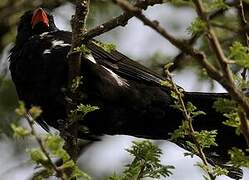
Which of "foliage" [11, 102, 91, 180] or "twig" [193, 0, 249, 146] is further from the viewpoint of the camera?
"foliage" [11, 102, 91, 180]

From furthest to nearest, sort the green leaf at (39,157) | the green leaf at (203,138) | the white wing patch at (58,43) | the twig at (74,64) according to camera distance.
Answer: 1. the white wing patch at (58,43)
2. the twig at (74,64)
3. the green leaf at (203,138)
4. the green leaf at (39,157)

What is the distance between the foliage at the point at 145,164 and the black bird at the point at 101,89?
99cm

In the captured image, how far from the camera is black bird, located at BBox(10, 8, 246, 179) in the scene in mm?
4133

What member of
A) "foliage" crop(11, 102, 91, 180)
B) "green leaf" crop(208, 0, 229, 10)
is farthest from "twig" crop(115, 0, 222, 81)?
"foliage" crop(11, 102, 91, 180)

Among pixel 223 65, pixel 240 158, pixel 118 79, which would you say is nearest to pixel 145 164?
pixel 240 158

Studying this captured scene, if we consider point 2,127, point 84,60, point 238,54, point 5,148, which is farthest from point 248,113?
point 5,148

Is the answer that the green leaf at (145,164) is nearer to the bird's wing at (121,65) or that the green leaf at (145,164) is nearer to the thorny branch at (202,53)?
the thorny branch at (202,53)

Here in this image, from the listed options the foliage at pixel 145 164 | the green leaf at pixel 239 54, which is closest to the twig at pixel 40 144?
the foliage at pixel 145 164

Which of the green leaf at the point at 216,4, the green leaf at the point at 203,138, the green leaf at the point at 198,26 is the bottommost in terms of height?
the green leaf at the point at 203,138

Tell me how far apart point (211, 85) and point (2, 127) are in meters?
1.64

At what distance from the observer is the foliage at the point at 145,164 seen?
3021 mm

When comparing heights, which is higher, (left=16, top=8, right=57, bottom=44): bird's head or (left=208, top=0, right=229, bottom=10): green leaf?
(left=208, top=0, right=229, bottom=10): green leaf

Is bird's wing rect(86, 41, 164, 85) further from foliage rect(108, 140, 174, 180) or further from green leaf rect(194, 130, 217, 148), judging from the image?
green leaf rect(194, 130, 217, 148)

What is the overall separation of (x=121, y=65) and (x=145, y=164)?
1290 millimetres
